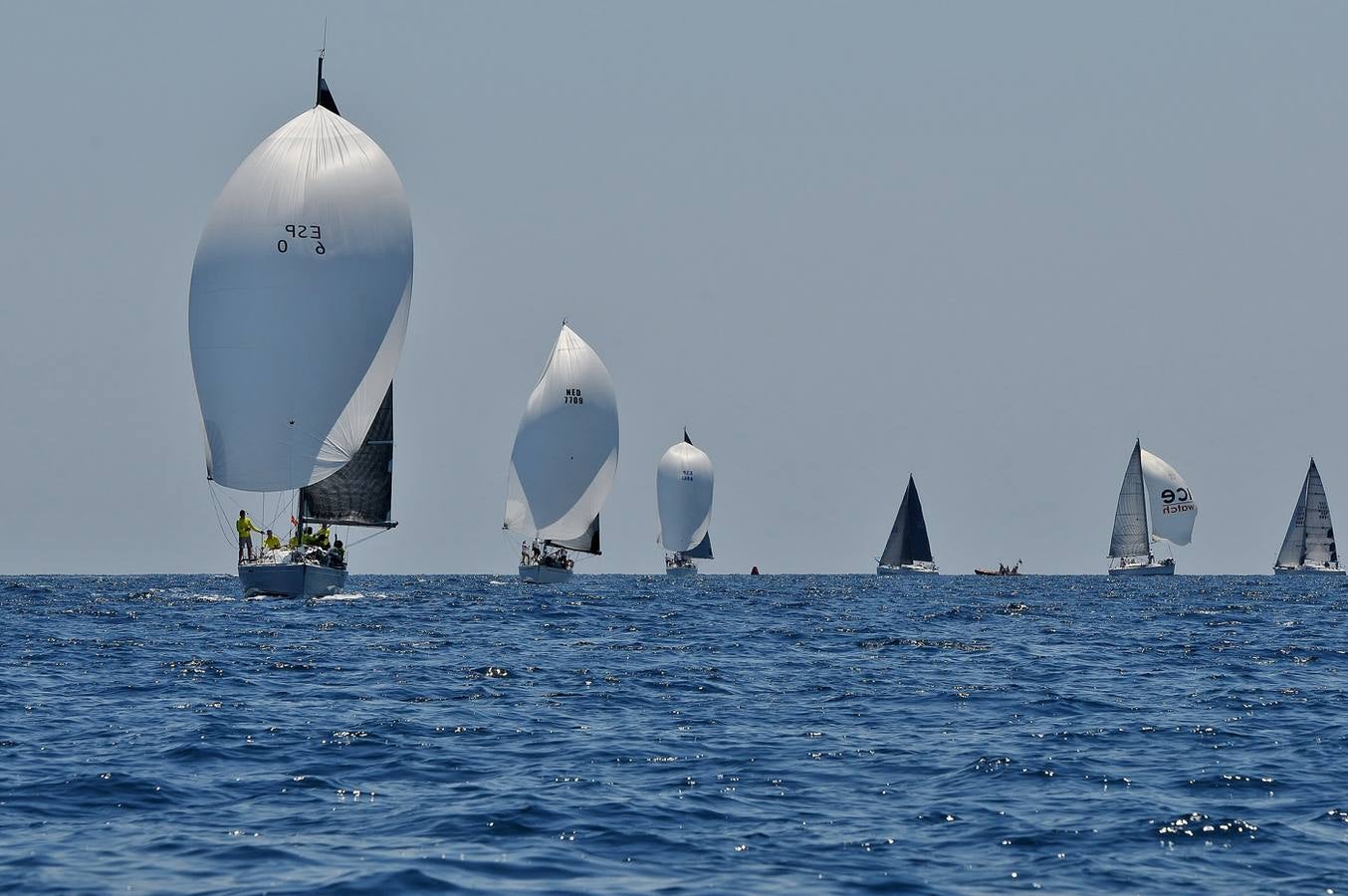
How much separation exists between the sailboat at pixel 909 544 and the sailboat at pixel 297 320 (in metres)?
103

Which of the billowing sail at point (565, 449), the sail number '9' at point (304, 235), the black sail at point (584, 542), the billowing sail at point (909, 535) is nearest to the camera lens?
the sail number '9' at point (304, 235)

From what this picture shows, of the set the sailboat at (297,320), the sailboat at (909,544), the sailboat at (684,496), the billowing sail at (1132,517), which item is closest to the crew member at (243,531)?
the sailboat at (297,320)

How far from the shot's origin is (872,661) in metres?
27.2

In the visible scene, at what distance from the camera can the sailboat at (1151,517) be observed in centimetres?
13262

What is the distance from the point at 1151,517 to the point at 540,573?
2790 inches

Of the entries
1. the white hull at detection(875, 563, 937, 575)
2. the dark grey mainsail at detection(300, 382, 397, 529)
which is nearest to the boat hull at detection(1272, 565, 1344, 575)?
the white hull at detection(875, 563, 937, 575)

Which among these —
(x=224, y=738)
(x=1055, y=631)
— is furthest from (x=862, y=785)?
(x=1055, y=631)

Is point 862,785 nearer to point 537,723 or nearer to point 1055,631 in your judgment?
point 537,723

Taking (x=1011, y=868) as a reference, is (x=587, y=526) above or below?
above

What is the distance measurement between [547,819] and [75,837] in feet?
11.3

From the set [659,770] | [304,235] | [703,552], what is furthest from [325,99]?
[703,552]

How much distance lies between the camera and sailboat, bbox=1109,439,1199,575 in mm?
132625

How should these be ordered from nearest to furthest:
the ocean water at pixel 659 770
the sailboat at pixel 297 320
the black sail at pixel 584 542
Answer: the ocean water at pixel 659 770 → the sailboat at pixel 297 320 → the black sail at pixel 584 542

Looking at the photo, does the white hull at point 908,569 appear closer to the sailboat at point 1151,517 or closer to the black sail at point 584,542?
the sailboat at point 1151,517
